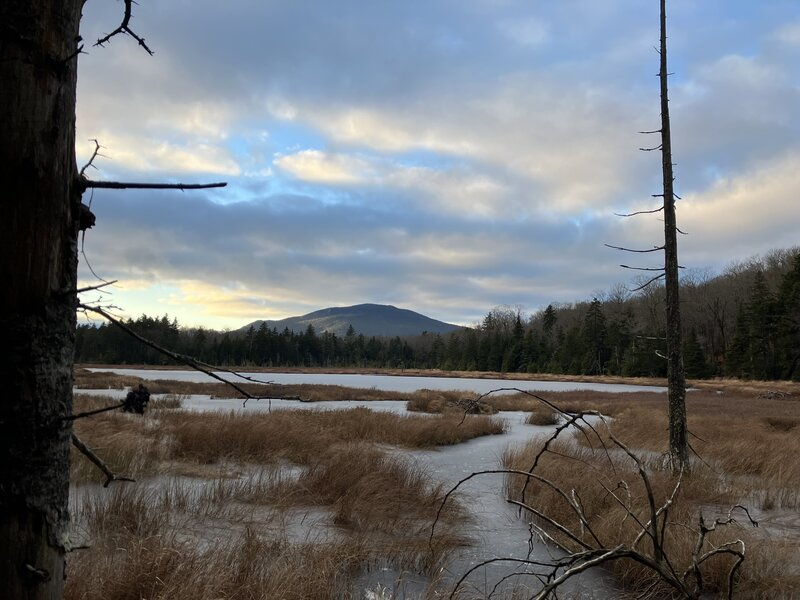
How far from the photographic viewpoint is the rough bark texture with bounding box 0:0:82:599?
4.78 ft

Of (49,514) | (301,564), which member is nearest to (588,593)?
(301,564)

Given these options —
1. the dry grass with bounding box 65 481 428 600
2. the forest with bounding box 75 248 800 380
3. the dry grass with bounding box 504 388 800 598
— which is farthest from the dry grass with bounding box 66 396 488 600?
the forest with bounding box 75 248 800 380

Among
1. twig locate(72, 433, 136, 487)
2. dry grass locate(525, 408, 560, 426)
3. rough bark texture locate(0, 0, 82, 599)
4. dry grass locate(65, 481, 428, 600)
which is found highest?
rough bark texture locate(0, 0, 82, 599)

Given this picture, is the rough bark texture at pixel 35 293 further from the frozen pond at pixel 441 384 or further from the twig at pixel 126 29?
the frozen pond at pixel 441 384

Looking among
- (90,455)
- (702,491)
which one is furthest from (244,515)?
(702,491)

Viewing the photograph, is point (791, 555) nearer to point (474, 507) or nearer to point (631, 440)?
point (474, 507)

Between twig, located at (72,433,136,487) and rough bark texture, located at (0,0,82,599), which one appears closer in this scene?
rough bark texture, located at (0,0,82,599)

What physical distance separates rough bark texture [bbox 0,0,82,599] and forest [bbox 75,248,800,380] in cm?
5062

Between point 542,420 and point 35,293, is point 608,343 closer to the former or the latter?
point 542,420

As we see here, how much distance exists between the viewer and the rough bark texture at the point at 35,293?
1.46 m

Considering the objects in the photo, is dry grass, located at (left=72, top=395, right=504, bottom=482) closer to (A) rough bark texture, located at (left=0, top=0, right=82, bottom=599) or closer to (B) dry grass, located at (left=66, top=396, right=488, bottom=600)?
(B) dry grass, located at (left=66, top=396, right=488, bottom=600)

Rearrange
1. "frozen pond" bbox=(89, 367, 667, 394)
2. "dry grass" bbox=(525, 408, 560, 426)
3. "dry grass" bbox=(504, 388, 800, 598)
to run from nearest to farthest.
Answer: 1. "dry grass" bbox=(504, 388, 800, 598)
2. "dry grass" bbox=(525, 408, 560, 426)
3. "frozen pond" bbox=(89, 367, 667, 394)

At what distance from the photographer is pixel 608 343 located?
255ft

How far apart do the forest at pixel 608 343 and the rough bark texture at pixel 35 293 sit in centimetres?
5062
